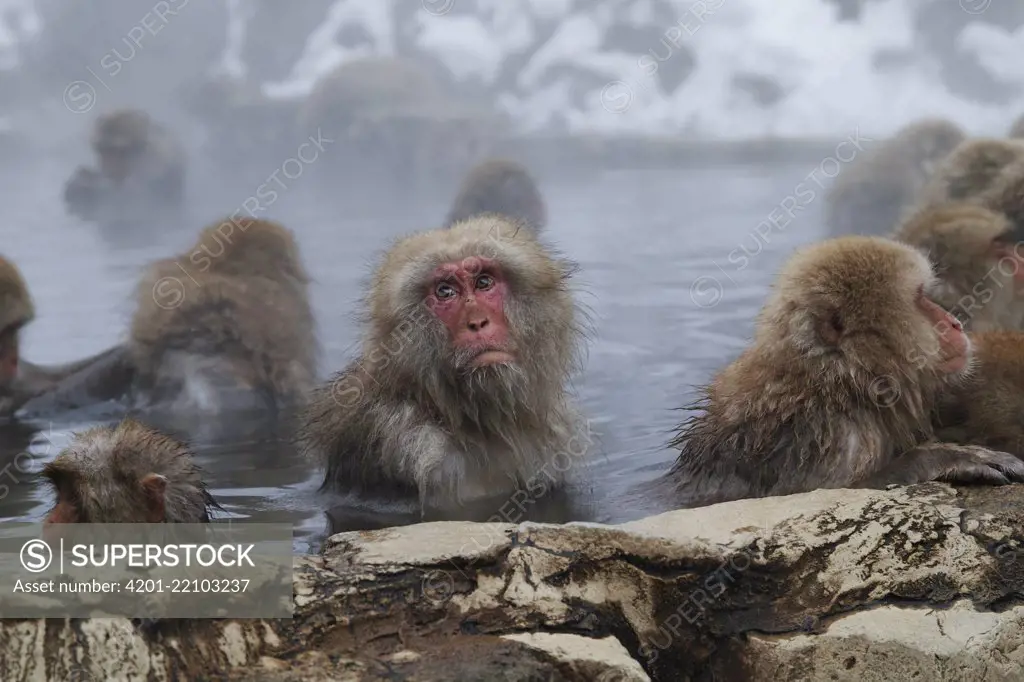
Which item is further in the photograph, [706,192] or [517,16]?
[706,192]

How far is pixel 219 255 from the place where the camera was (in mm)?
6434

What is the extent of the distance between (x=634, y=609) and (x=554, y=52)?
575 centimetres

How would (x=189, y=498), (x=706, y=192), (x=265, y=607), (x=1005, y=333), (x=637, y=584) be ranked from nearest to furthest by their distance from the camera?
(x=265, y=607)
(x=637, y=584)
(x=189, y=498)
(x=1005, y=333)
(x=706, y=192)

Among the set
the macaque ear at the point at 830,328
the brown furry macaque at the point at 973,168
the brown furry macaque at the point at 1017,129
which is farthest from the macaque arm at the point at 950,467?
the brown furry macaque at the point at 1017,129

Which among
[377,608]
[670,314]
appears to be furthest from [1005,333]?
[670,314]

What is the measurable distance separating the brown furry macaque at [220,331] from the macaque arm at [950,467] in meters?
3.28

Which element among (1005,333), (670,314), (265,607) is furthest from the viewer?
(670,314)

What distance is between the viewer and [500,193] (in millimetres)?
7988

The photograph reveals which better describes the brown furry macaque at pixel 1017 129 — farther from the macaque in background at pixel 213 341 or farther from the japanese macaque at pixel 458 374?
the japanese macaque at pixel 458 374

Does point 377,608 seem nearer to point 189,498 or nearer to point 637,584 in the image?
point 637,584

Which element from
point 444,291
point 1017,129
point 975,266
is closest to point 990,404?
point 975,266

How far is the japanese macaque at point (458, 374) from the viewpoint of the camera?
14.4 feet

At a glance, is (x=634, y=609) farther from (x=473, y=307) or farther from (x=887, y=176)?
(x=887, y=176)

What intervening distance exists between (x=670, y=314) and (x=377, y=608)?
4.90 metres
